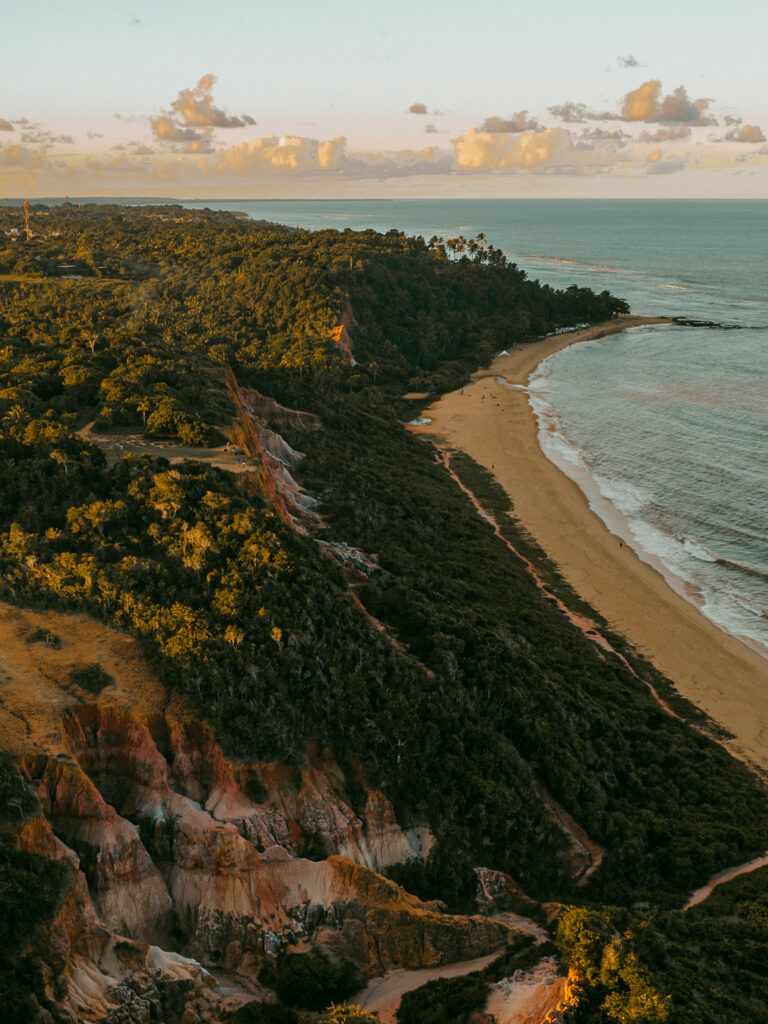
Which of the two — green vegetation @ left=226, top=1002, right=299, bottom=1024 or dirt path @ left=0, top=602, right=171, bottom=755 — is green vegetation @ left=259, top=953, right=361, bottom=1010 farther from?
dirt path @ left=0, top=602, right=171, bottom=755

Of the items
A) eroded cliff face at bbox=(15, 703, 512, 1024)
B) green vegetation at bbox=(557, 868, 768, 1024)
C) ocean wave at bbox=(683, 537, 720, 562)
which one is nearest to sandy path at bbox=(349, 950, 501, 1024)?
eroded cliff face at bbox=(15, 703, 512, 1024)

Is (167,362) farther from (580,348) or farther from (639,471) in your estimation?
(580,348)

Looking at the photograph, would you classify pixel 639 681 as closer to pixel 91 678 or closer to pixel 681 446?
pixel 91 678

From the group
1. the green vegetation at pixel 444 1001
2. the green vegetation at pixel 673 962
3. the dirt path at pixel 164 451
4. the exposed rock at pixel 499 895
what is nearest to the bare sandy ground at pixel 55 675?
the green vegetation at pixel 444 1001

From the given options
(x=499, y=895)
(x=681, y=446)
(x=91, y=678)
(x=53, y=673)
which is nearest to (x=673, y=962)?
(x=499, y=895)

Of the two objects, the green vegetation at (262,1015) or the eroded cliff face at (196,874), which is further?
the eroded cliff face at (196,874)

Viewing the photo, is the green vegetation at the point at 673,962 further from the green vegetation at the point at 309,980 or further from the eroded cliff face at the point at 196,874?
the green vegetation at the point at 309,980
